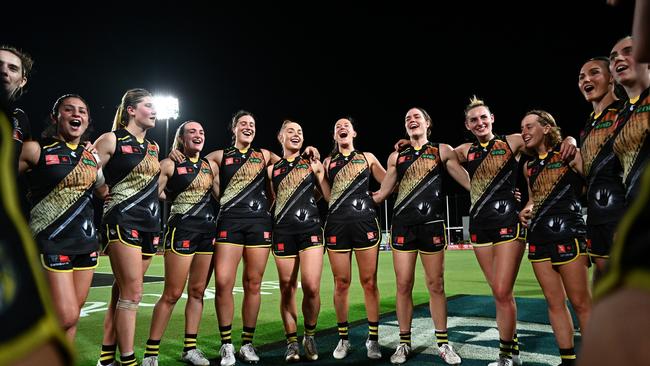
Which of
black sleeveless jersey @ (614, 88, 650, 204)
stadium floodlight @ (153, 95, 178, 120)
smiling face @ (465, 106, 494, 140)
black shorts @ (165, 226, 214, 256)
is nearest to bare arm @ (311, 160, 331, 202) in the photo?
black shorts @ (165, 226, 214, 256)

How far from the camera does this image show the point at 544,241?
13.8 feet

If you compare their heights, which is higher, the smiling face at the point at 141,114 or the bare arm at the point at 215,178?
the smiling face at the point at 141,114

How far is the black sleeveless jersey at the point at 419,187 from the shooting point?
5.18 m

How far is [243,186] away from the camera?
17.8 ft

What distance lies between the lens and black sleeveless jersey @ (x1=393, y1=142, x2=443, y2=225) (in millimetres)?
5180

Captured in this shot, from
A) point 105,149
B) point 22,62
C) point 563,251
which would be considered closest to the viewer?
point 22,62

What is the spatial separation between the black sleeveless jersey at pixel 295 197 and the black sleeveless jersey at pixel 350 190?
257 mm

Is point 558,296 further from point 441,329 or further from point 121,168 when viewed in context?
point 121,168

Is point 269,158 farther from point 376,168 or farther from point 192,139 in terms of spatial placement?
point 376,168

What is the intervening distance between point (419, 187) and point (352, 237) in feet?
3.26

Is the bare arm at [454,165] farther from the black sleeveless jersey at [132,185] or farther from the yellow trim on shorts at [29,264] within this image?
the yellow trim on shorts at [29,264]

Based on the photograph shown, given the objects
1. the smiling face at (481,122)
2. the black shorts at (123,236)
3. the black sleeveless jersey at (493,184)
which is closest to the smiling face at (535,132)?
the black sleeveless jersey at (493,184)

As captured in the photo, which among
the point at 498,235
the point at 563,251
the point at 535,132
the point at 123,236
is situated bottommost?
the point at 563,251

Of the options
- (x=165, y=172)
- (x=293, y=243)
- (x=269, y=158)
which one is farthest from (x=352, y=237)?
(x=165, y=172)
